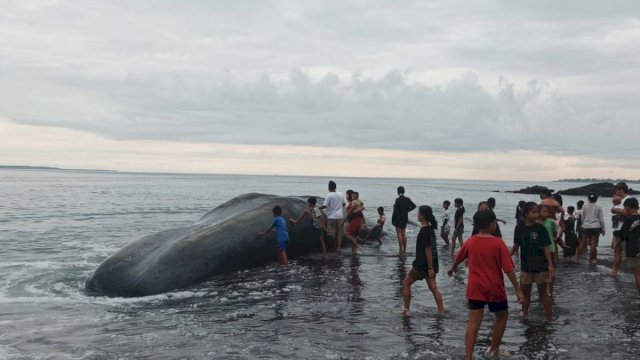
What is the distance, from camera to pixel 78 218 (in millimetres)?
34219

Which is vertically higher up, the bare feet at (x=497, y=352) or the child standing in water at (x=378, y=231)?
the child standing in water at (x=378, y=231)

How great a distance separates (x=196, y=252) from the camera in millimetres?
13453

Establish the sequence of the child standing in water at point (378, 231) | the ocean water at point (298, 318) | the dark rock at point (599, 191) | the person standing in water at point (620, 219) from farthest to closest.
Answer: the dark rock at point (599, 191), the child standing in water at point (378, 231), the person standing in water at point (620, 219), the ocean water at point (298, 318)

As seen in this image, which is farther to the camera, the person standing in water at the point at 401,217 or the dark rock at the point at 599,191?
the dark rock at the point at 599,191

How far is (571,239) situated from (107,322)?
13.3 m

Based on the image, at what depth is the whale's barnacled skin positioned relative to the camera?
12398 mm

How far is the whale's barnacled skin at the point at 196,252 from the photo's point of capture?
40.7 ft

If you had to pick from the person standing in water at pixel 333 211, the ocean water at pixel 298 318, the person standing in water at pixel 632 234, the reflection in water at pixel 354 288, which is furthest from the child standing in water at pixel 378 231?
the person standing in water at pixel 632 234

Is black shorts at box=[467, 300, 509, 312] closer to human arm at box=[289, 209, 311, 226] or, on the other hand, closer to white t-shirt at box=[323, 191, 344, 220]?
human arm at box=[289, 209, 311, 226]

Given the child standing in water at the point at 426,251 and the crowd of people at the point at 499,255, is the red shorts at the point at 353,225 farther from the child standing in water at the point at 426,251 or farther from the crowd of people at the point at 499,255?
the child standing in water at the point at 426,251

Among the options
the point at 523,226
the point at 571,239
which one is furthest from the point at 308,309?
the point at 571,239

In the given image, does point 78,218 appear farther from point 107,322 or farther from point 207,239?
point 107,322

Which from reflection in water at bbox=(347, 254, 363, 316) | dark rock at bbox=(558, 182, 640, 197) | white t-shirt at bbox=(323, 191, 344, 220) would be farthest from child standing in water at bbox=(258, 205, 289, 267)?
dark rock at bbox=(558, 182, 640, 197)

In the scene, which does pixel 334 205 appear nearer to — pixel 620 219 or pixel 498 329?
pixel 620 219
